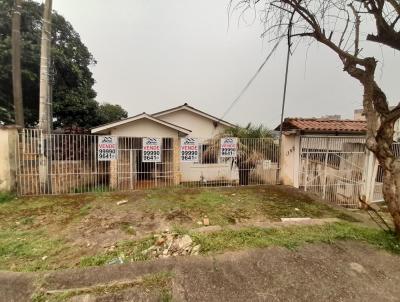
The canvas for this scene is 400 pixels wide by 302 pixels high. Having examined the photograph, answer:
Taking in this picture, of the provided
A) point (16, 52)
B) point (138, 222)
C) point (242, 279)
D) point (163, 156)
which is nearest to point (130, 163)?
point (163, 156)

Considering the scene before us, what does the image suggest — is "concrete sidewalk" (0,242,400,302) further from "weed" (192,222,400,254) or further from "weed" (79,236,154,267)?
"weed" (79,236,154,267)

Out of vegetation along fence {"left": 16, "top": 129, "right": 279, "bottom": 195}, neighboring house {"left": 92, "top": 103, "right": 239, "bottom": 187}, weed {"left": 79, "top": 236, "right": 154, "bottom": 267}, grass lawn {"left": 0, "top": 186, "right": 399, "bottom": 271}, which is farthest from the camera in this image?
neighboring house {"left": 92, "top": 103, "right": 239, "bottom": 187}

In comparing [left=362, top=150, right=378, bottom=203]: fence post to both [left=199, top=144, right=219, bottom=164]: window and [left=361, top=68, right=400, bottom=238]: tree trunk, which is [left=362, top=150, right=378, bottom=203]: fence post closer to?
[left=361, top=68, right=400, bottom=238]: tree trunk

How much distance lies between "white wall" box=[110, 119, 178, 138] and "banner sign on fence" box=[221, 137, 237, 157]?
250 cm

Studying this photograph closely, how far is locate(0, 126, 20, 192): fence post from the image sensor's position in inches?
276

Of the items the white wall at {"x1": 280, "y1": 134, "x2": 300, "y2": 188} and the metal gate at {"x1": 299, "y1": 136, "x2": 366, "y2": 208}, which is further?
the white wall at {"x1": 280, "y1": 134, "x2": 300, "y2": 188}

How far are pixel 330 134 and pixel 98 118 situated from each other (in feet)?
44.6

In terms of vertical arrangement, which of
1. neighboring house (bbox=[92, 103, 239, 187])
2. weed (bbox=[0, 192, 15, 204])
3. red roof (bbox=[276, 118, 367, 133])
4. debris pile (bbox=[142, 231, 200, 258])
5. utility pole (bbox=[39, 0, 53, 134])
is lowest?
weed (bbox=[0, 192, 15, 204])

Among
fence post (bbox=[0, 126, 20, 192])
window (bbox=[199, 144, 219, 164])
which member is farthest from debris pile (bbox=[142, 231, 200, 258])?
window (bbox=[199, 144, 219, 164])

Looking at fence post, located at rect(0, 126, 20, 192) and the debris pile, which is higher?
fence post, located at rect(0, 126, 20, 192)

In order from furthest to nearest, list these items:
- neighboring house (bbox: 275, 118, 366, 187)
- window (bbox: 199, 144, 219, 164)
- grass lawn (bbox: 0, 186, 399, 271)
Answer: window (bbox: 199, 144, 219, 164) < neighboring house (bbox: 275, 118, 366, 187) < grass lawn (bbox: 0, 186, 399, 271)

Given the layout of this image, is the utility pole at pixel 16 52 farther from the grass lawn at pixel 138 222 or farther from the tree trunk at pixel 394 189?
the tree trunk at pixel 394 189

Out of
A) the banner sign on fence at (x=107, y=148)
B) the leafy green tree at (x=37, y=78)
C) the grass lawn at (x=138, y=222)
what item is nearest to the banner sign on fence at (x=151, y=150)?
the banner sign on fence at (x=107, y=148)

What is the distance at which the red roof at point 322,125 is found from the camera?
8.69 meters
